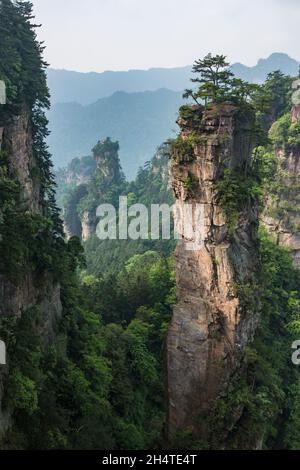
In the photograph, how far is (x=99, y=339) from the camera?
2850 cm

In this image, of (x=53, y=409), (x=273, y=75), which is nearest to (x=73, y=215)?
(x=273, y=75)

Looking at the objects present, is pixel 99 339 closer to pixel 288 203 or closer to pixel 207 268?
pixel 207 268

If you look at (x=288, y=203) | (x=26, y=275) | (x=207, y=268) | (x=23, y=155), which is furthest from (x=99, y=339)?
(x=288, y=203)

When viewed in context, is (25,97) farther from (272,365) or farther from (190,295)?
(272,365)

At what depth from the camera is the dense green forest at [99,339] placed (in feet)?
63.9

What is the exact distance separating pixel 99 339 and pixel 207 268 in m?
7.26

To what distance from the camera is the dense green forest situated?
766 inches

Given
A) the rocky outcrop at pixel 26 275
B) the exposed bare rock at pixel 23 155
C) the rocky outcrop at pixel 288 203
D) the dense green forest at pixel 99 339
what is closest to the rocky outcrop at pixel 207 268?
the dense green forest at pixel 99 339

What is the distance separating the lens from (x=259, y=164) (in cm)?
3023

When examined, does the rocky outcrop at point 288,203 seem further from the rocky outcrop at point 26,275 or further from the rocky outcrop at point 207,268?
the rocky outcrop at point 26,275

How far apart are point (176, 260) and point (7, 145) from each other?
33.2 ft

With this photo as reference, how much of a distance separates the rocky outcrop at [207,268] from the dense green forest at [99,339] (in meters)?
0.60

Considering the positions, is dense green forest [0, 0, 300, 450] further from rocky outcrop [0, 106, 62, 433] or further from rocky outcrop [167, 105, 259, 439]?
rocky outcrop [167, 105, 259, 439]

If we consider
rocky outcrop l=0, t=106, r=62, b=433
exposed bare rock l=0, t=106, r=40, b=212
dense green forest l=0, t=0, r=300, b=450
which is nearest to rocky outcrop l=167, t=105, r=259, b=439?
dense green forest l=0, t=0, r=300, b=450
